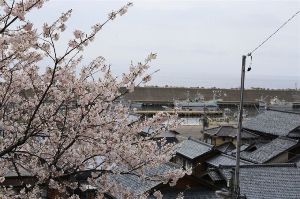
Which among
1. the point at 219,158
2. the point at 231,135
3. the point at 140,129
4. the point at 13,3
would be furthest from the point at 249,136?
the point at 13,3

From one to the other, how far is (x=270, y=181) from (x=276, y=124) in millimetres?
14160

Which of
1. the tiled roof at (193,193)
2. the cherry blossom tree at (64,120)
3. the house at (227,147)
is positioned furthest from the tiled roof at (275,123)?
the cherry blossom tree at (64,120)

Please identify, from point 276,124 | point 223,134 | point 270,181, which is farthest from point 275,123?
point 270,181

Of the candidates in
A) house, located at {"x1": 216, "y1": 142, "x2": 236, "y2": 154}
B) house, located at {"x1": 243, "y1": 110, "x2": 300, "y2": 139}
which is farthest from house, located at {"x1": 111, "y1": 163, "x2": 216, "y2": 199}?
house, located at {"x1": 243, "y1": 110, "x2": 300, "y2": 139}

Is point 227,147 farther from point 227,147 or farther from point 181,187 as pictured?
point 181,187

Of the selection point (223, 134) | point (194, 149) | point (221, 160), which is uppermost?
point (223, 134)

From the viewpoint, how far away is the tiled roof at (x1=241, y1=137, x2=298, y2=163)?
2140cm

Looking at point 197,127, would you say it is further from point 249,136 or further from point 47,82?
point 47,82

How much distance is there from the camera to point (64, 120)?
543cm

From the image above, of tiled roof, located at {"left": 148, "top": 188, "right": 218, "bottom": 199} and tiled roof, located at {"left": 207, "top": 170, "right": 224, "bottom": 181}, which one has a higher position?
tiled roof, located at {"left": 207, "top": 170, "right": 224, "bottom": 181}

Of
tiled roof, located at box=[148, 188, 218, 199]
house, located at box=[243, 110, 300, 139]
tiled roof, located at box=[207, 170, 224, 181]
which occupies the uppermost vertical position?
house, located at box=[243, 110, 300, 139]

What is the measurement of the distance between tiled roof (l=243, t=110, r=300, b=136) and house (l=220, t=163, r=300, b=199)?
37.4 ft

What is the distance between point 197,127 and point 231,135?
13094 millimetres

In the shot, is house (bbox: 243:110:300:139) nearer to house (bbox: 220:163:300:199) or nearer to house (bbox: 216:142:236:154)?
house (bbox: 216:142:236:154)
